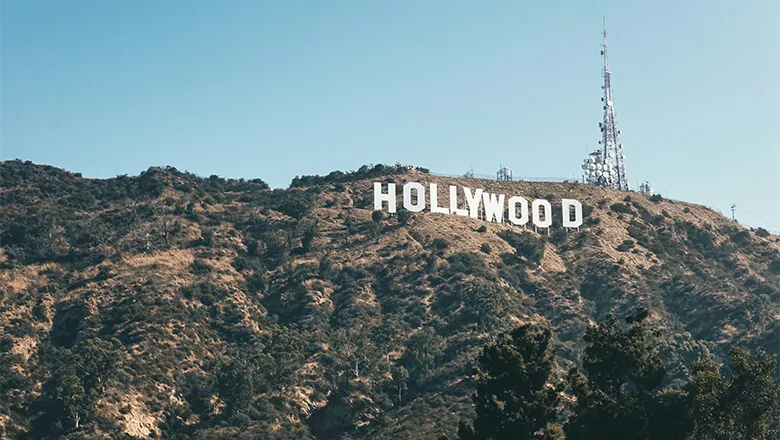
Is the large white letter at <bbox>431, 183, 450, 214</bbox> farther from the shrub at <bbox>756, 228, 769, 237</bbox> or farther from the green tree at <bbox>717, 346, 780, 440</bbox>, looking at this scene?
the green tree at <bbox>717, 346, 780, 440</bbox>

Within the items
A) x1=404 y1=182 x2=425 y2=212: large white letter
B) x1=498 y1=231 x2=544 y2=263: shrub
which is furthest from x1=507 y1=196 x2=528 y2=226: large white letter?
x1=404 y1=182 x2=425 y2=212: large white letter

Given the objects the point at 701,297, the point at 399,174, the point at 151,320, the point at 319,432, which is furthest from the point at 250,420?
the point at 399,174

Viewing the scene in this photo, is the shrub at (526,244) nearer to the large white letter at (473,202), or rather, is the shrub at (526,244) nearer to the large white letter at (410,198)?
the large white letter at (473,202)

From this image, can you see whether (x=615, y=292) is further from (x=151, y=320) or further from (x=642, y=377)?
(x=642, y=377)

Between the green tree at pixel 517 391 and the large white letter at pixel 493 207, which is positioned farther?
the large white letter at pixel 493 207

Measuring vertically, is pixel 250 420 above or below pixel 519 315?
below

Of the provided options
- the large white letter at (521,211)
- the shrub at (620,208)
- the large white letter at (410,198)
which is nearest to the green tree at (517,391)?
the large white letter at (410,198)
